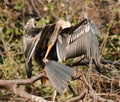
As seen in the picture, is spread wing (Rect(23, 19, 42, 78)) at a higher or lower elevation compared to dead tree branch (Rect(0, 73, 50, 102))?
higher

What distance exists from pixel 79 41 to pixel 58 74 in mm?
342

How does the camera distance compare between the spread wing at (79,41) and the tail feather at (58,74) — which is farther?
the spread wing at (79,41)

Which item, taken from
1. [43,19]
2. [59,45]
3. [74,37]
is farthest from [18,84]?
[43,19]

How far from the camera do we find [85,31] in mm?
3008

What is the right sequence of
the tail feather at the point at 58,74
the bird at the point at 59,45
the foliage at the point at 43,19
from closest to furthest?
1. the tail feather at the point at 58,74
2. the bird at the point at 59,45
3. the foliage at the point at 43,19

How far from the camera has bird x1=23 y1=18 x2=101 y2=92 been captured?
2912mm

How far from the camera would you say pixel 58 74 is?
2.85 meters

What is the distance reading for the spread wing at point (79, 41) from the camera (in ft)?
9.69

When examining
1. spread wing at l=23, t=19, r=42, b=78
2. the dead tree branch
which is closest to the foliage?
spread wing at l=23, t=19, r=42, b=78

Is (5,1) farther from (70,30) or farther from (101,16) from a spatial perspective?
(70,30)

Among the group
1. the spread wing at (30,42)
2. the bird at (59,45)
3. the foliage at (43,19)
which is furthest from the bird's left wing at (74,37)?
the foliage at (43,19)

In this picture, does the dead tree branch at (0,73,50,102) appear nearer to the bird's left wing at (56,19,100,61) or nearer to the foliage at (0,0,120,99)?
the bird's left wing at (56,19,100,61)

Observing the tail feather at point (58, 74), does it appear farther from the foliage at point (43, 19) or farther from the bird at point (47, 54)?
the foliage at point (43, 19)

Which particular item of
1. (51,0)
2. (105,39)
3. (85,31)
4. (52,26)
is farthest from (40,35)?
(51,0)
